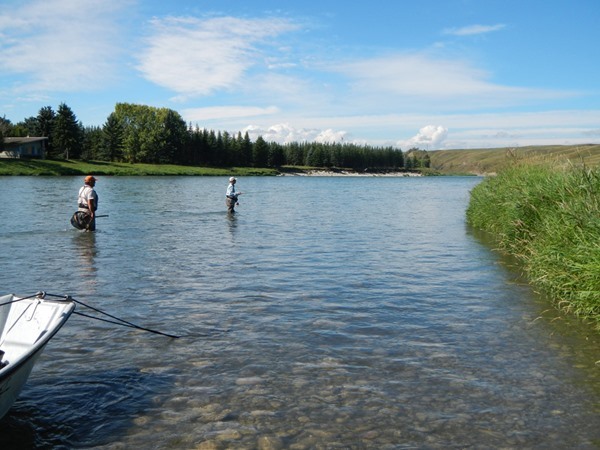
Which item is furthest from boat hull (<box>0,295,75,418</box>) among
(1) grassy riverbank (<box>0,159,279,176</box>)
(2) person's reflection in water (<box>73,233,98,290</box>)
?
(1) grassy riverbank (<box>0,159,279,176</box>)

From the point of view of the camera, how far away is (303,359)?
8.97 metres

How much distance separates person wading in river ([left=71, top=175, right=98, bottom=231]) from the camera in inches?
924

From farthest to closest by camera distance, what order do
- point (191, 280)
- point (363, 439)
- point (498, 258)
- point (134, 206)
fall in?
point (134, 206)
point (498, 258)
point (191, 280)
point (363, 439)

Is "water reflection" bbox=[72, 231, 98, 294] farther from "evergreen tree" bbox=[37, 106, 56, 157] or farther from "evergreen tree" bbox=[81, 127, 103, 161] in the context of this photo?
"evergreen tree" bbox=[81, 127, 103, 161]

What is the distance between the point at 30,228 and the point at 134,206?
49.9 feet

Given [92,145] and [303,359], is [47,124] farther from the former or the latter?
[303,359]

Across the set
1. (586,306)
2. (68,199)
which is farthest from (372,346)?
(68,199)

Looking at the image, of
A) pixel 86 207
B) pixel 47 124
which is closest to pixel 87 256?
pixel 86 207

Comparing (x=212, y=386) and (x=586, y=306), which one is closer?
(x=212, y=386)

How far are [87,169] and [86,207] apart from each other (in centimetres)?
8622

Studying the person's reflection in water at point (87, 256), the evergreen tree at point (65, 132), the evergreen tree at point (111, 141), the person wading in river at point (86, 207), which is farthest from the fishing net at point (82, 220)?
the evergreen tree at point (111, 141)

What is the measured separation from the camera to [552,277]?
12.3 metres

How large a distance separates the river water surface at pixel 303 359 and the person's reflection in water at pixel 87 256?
0.41 ft

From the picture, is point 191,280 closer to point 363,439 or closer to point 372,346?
point 372,346
